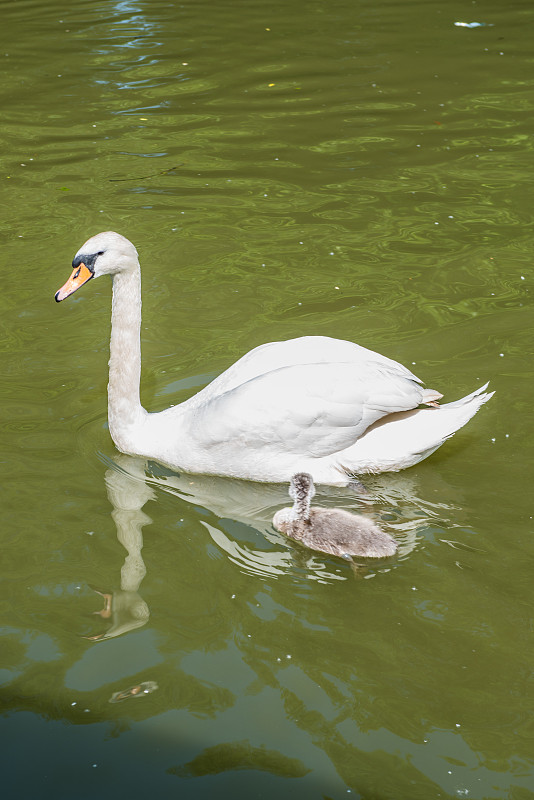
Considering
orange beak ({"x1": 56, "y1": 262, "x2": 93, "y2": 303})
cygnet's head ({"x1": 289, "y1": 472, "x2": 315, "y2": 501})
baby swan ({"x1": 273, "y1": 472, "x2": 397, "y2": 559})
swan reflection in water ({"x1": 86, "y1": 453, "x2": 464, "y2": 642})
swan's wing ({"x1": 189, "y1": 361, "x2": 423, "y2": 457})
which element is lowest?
swan reflection in water ({"x1": 86, "y1": 453, "x2": 464, "y2": 642})

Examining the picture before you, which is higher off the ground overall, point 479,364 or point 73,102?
point 73,102

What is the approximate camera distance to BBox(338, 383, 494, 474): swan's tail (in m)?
5.20

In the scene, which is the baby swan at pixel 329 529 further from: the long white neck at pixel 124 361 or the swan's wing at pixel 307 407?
the long white neck at pixel 124 361

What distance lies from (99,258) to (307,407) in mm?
1407

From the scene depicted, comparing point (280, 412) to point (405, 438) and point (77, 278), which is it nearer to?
point (405, 438)

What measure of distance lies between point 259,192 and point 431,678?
19.6 ft

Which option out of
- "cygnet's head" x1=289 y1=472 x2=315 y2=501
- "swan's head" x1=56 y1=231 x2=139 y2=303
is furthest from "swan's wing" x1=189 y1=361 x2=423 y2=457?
"swan's head" x1=56 y1=231 x2=139 y2=303

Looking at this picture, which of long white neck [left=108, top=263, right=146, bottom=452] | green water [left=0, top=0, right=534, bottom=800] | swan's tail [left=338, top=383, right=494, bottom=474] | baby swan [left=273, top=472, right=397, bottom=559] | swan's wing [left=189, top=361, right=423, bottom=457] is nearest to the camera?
green water [left=0, top=0, right=534, bottom=800]

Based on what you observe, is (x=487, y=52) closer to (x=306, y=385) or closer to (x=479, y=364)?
(x=479, y=364)

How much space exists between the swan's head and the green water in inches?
39.9

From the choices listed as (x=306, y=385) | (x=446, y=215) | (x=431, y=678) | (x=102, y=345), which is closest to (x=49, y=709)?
(x=431, y=678)

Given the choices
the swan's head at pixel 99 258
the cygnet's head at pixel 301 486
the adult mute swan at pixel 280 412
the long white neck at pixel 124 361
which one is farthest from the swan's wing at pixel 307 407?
the swan's head at pixel 99 258

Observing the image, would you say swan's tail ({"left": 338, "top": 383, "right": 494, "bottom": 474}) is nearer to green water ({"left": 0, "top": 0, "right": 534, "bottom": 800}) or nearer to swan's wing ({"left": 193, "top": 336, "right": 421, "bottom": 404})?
green water ({"left": 0, "top": 0, "right": 534, "bottom": 800})

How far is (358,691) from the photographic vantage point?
393 cm
